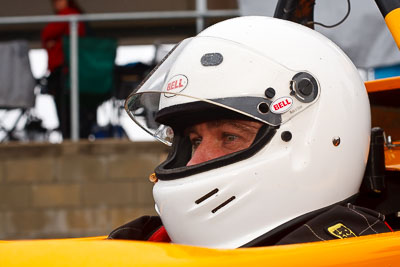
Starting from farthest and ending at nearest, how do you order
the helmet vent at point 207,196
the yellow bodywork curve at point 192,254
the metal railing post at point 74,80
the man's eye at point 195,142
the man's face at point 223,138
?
1. the metal railing post at point 74,80
2. the man's eye at point 195,142
3. the man's face at point 223,138
4. the helmet vent at point 207,196
5. the yellow bodywork curve at point 192,254

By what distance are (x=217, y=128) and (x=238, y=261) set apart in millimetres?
554

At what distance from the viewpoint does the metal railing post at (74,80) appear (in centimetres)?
630

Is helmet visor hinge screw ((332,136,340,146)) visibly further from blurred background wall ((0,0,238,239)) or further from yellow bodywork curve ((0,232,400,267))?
blurred background wall ((0,0,238,239))

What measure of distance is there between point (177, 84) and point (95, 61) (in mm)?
4369

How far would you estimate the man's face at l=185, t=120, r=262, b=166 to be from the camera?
209 centimetres

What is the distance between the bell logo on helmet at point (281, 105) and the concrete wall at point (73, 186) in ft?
Answer: 13.5

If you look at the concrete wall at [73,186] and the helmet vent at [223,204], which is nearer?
the helmet vent at [223,204]

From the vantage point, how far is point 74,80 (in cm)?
632

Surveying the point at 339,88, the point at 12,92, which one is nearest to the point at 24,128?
the point at 12,92

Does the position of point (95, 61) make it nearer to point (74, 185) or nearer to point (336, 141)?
point (74, 185)

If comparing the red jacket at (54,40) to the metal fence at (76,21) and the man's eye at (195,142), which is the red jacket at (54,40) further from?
the man's eye at (195,142)

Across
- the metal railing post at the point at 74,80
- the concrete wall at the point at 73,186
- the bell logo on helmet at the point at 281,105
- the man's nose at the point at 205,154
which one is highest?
the bell logo on helmet at the point at 281,105

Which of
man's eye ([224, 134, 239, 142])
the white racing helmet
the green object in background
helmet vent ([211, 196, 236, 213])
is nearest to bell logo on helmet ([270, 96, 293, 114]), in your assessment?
the white racing helmet

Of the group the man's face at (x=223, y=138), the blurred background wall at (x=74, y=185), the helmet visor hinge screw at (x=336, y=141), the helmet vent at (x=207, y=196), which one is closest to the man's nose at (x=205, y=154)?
the man's face at (x=223, y=138)
